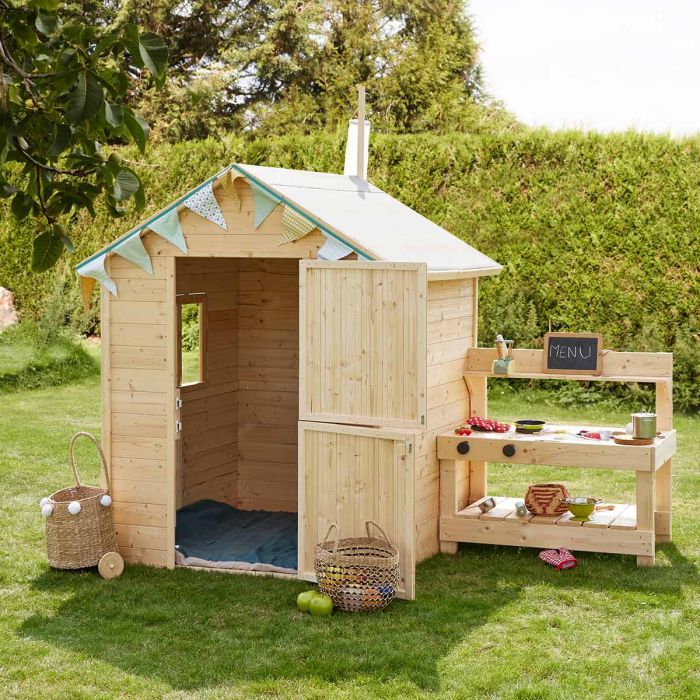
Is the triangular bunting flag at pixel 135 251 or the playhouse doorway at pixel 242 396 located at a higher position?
the triangular bunting flag at pixel 135 251

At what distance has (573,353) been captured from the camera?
26.0 ft

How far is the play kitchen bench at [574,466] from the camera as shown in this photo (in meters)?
7.36

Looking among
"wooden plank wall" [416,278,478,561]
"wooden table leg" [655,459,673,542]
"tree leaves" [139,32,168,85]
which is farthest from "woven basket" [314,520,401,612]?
"tree leaves" [139,32,168,85]

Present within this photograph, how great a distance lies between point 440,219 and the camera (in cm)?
1459

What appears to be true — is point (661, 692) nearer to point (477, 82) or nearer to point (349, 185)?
point (349, 185)

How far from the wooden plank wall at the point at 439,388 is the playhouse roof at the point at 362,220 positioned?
0.23 metres

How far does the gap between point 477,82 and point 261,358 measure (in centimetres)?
1857

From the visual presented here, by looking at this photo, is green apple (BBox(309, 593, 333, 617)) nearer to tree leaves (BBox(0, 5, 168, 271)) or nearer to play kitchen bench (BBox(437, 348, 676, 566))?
play kitchen bench (BBox(437, 348, 676, 566))

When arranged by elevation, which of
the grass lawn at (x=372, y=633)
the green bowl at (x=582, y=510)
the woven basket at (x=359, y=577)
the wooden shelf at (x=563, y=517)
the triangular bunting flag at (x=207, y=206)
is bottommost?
the grass lawn at (x=372, y=633)

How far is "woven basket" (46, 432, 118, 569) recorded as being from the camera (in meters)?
7.10

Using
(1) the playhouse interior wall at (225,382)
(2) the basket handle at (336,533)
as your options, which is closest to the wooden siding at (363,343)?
(1) the playhouse interior wall at (225,382)

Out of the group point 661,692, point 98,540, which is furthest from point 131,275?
point 661,692

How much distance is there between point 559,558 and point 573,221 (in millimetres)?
7261

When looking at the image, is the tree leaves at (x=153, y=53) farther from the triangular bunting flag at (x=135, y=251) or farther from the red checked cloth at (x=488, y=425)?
the red checked cloth at (x=488, y=425)
